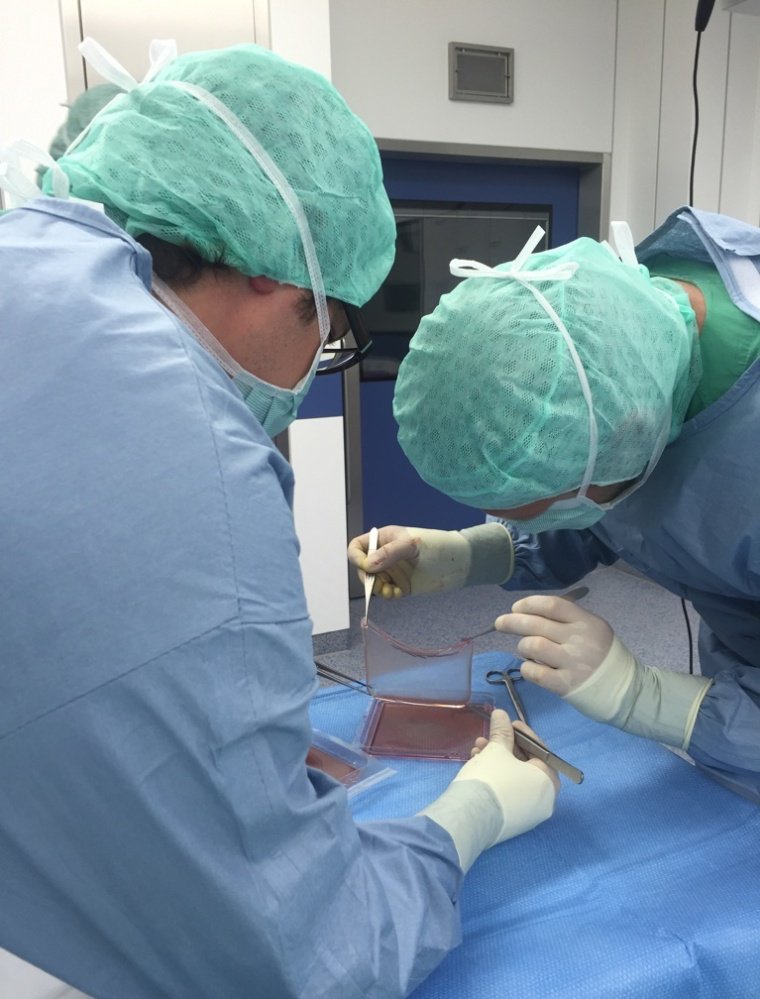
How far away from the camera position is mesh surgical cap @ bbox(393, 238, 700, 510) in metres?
0.87

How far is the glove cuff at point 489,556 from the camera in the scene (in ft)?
4.77

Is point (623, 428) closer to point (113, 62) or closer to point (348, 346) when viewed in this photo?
point (348, 346)

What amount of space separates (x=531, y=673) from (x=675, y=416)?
1.34ft

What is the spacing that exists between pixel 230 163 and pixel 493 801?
2.53 feet

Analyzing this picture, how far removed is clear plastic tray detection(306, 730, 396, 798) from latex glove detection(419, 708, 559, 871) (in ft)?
0.47

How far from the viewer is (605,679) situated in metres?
1.05

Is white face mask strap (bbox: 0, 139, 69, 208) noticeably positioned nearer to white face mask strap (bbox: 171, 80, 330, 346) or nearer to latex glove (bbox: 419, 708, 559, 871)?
white face mask strap (bbox: 171, 80, 330, 346)

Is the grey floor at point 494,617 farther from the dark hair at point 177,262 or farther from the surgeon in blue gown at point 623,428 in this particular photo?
the dark hair at point 177,262

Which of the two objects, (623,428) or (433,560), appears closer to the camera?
(623,428)

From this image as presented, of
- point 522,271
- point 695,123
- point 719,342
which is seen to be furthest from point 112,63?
point 695,123

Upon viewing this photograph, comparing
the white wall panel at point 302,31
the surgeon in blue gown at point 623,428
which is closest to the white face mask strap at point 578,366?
the surgeon in blue gown at point 623,428

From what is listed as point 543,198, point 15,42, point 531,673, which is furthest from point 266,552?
point 543,198

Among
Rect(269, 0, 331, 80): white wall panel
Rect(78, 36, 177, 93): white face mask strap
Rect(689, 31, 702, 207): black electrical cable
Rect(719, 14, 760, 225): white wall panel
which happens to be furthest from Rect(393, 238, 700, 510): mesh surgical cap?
Rect(719, 14, 760, 225): white wall panel

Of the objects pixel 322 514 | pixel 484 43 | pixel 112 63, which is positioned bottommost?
pixel 322 514
